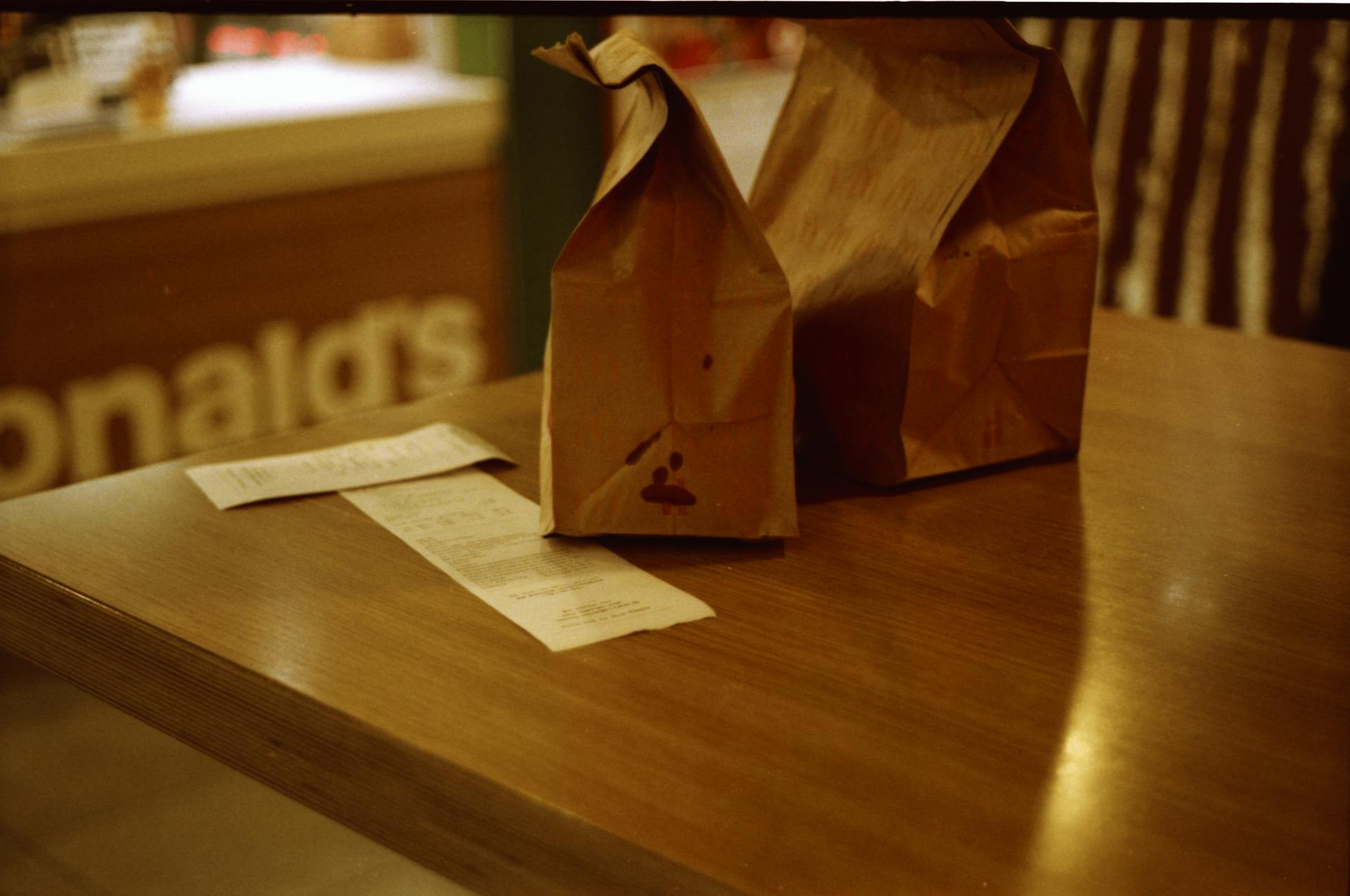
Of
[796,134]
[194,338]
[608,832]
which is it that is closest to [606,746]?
[608,832]

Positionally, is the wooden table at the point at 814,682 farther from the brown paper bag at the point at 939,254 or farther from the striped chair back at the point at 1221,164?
the striped chair back at the point at 1221,164

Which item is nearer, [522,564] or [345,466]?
[522,564]

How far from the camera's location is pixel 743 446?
28.7 inches

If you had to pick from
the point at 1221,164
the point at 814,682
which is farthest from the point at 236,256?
the point at 814,682

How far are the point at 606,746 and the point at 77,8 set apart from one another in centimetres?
46

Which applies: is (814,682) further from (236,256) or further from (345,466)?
(236,256)

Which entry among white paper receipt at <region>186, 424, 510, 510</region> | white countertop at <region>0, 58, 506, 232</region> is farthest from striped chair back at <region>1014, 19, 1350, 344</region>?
white paper receipt at <region>186, 424, 510, 510</region>

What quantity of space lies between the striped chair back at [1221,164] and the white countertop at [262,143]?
115 centimetres

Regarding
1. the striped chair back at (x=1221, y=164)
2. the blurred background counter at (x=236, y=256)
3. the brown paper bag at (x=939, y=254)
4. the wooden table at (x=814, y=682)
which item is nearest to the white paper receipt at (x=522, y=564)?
the wooden table at (x=814, y=682)

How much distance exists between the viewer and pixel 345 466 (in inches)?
33.8

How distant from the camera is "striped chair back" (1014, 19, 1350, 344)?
214 centimetres

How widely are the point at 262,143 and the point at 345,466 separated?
1.64 m

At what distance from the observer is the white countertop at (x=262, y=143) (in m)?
2.06

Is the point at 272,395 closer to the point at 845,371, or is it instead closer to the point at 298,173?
the point at 298,173
